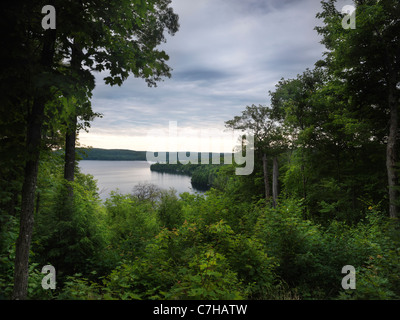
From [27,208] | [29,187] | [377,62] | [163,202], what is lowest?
[163,202]

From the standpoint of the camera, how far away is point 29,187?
11.7 ft

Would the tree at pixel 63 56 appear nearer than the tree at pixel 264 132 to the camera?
Yes

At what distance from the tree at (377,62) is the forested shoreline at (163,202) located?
0.17 ft

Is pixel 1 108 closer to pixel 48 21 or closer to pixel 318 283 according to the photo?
pixel 48 21

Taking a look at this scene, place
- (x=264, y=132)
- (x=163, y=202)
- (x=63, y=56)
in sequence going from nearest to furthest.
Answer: (x=63, y=56), (x=163, y=202), (x=264, y=132)

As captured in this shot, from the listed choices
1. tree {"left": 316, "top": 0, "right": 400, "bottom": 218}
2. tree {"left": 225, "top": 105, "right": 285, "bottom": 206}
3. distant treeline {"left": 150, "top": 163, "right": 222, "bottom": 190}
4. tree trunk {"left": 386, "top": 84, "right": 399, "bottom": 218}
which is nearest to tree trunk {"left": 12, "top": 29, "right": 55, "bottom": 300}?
tree {"left": 316, "top": 0, "right": 400, "bottom": 218}

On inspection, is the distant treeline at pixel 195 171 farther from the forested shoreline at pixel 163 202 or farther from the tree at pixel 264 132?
the forested shoreline at pixel 163 202

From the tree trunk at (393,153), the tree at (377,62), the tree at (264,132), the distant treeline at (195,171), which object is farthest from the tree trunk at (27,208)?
the distant treeline at (195,171)

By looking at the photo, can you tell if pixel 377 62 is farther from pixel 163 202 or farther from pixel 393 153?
pixel 163 202

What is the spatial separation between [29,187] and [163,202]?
9.53 m

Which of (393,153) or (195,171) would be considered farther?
(195,171)

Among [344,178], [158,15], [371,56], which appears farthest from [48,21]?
[344,178]

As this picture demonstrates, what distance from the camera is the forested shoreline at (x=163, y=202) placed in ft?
11.2

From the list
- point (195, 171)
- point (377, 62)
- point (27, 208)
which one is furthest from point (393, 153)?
point (195, 171)
